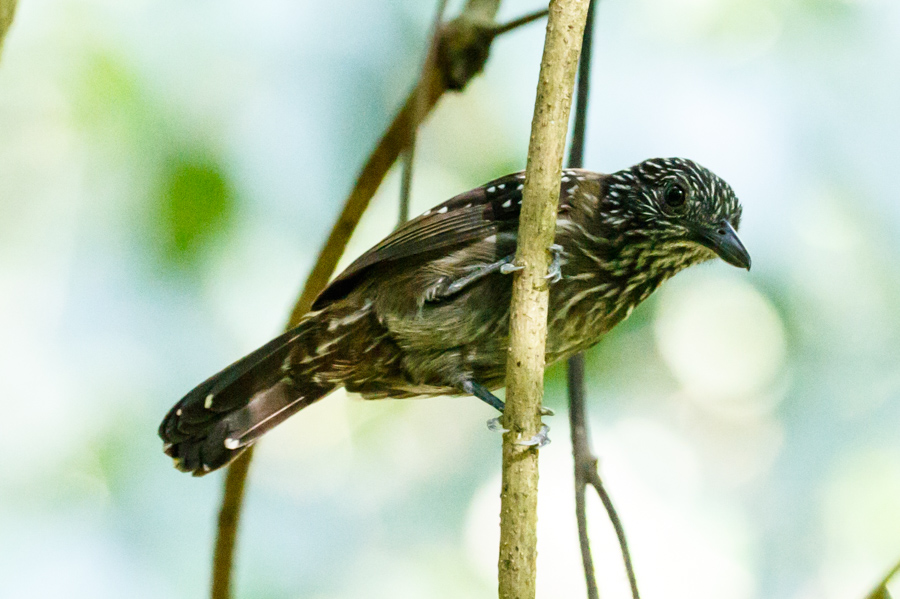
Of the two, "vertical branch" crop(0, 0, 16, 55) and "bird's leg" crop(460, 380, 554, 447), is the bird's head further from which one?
"vertical branch" crop(0, 0, 16, 55)

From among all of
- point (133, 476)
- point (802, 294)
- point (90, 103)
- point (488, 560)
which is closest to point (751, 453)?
point (802, 294)

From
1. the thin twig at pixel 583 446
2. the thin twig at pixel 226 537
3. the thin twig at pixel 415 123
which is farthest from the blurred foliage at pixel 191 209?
the thin twig at pixel 583 446

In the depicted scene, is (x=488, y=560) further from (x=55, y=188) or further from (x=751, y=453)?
(x=55, y=188)

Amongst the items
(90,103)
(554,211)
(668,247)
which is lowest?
(554,211)

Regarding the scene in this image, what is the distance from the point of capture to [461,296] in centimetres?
329

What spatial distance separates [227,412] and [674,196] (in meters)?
1.84

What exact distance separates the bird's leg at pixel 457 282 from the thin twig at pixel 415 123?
0.41 m

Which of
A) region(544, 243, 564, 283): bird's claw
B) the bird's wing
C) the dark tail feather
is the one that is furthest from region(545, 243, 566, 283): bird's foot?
the dark tail feather

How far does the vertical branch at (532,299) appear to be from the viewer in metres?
2.42

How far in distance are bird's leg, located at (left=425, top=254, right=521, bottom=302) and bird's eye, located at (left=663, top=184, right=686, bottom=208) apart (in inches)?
26.1

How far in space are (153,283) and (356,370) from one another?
1.81 metres

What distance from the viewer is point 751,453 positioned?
491 cm

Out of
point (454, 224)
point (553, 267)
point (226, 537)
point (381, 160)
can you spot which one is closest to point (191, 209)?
point (381, 160)

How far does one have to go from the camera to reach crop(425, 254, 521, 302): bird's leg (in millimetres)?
3104
